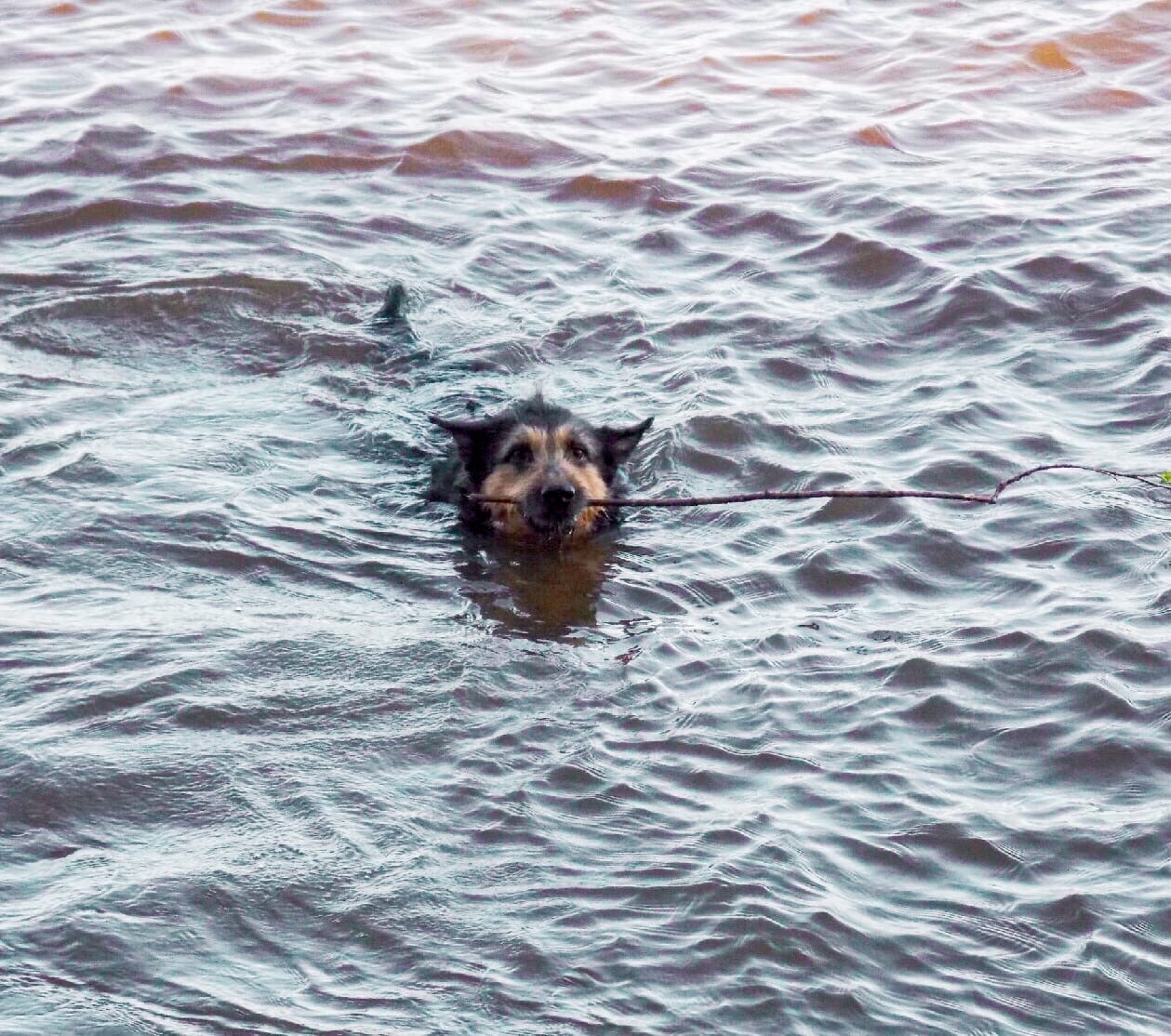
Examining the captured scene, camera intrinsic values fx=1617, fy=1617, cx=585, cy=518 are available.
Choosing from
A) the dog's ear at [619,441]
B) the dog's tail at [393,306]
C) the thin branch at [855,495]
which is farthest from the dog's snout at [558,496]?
the dog's tail at [393,306]

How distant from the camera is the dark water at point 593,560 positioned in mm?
5000

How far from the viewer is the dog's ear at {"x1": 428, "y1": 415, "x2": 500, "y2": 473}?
8.57 metres

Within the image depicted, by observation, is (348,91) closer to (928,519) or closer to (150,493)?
(150,493)

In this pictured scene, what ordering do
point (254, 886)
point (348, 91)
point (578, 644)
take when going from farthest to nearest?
point (348, 91) < point (578, 644) < point (254, 886)

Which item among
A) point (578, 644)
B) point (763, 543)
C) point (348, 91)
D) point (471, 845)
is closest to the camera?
point (471, 845)

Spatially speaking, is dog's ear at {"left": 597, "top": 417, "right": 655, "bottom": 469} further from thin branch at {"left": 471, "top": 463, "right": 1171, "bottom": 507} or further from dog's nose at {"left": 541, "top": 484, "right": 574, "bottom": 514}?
dog's nose at {"left": 541, "top": 484, "right": 574, "bottom": 514}

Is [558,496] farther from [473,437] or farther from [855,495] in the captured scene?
[855,495]

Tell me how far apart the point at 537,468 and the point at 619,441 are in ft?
1.62

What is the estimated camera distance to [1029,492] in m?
8.46

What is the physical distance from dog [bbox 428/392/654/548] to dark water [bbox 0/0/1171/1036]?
9.1 inches

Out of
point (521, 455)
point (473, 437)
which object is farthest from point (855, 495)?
point (473, 437)

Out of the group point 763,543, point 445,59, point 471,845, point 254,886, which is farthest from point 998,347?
point 445,59

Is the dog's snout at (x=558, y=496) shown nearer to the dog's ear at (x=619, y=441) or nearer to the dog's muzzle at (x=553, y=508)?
the dog's muzzle at (x=553, y=508)

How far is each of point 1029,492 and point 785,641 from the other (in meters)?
2.14
